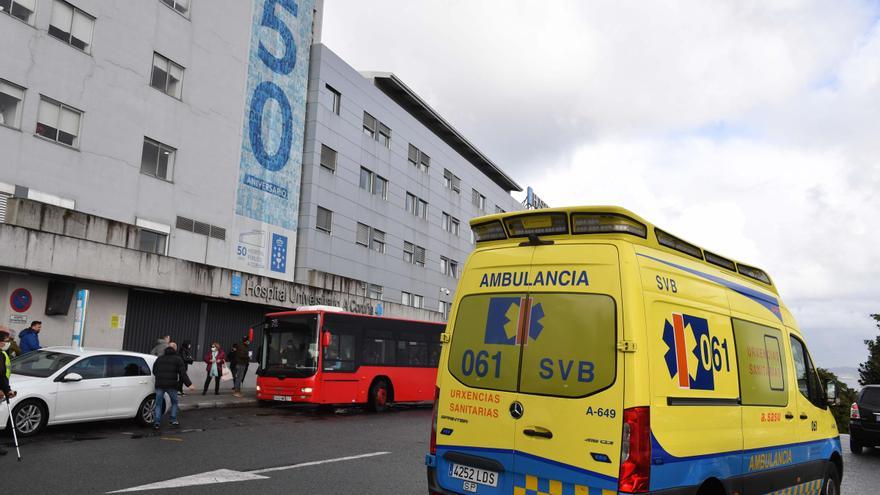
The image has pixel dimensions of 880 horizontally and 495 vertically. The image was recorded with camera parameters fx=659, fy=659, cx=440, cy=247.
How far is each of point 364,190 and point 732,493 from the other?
32090 mm

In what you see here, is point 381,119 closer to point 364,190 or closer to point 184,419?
point 364,190

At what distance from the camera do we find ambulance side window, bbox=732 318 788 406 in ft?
19.4

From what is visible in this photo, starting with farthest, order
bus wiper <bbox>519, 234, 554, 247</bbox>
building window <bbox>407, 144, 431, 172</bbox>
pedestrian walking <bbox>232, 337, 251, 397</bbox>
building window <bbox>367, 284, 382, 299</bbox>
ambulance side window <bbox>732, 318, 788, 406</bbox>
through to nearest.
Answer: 1. building window <bbox>407, 144, 431, 172</bbox>
2. building window <bbox>367, 284, 382, 299</bbox>
3. pedestrian walking <bbox>232, 337, 251, 397</bbox>
4. ambulance side window <bbox>732, 318, 788, 406</bbox>
5. bus wiper <bbox>519, 234, 554, 247</bbox>

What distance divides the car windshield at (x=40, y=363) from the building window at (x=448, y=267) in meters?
34.5

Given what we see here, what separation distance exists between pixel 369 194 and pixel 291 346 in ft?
63.5

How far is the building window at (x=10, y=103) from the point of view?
1917 cm

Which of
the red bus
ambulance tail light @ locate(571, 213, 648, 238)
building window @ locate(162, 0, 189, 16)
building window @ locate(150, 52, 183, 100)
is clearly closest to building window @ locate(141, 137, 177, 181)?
building window @ locate(150, 52, 183, 100)

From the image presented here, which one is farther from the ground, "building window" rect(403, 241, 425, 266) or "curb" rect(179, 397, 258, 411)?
"building window" rect(403, 241, 425, 266)

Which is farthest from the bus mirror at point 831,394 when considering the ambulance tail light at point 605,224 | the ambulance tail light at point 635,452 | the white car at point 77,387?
the white car at point 77,387

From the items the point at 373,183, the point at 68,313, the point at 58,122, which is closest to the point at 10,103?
the point at 58,122

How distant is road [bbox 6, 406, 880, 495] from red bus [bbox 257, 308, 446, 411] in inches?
96.9

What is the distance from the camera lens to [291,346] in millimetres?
18531

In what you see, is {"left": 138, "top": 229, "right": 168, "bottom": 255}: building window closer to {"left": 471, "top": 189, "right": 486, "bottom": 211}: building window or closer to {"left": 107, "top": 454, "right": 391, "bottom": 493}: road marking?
{"left": 107, "top": 454, "right": 391, "bottom": 493}: road marking

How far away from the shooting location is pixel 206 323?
25.2 metres
